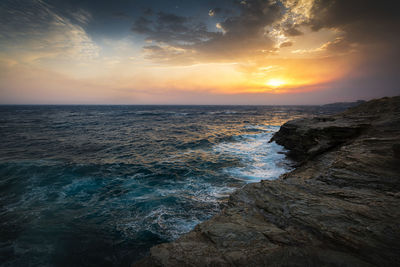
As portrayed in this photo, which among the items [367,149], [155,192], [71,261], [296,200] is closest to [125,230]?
[71,261]

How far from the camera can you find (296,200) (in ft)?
15.3

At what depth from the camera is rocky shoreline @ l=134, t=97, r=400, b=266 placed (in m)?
3.00

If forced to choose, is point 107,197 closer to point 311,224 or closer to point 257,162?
point 311,224

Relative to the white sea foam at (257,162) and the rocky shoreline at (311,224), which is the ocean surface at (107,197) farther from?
the rocky shoreline at (311,224)

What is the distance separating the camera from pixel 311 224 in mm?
3652

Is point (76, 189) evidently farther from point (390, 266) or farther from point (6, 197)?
point (390, 266)

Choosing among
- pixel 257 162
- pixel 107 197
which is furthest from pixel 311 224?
pixel 257 162

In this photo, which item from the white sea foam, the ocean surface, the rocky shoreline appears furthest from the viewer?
the white sea foam

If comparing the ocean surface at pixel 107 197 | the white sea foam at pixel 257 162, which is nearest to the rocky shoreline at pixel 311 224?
the ocean surface at pixel 107 197

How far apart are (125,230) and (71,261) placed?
1.57 meters

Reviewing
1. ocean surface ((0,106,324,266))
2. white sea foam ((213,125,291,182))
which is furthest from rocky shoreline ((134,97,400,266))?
white sea foam ((213,125,291,182))

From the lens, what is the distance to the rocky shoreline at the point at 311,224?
3000 millimetres

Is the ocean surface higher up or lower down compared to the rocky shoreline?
lower down

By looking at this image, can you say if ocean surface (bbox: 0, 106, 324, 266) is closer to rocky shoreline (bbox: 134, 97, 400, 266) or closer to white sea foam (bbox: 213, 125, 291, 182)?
white sea foam (bbox: 213, 125, 291, 182)
